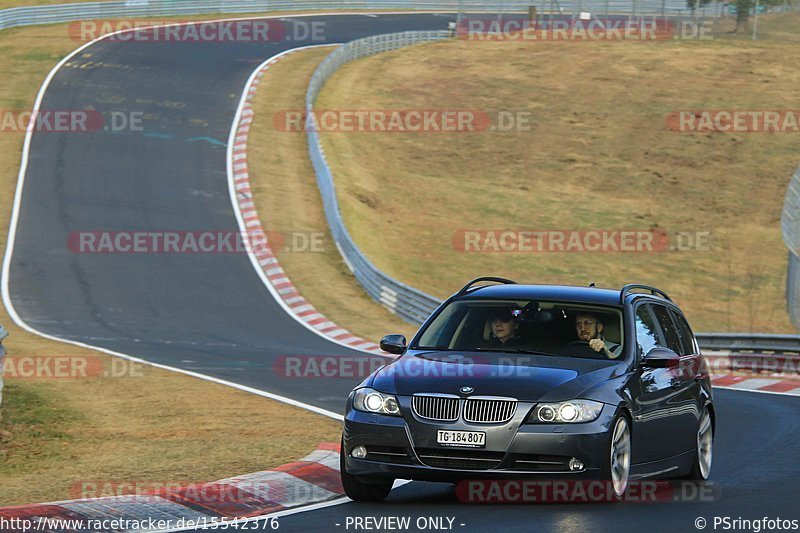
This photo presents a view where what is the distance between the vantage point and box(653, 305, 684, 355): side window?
36.9ft

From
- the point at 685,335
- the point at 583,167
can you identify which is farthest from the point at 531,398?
the point at 583,167

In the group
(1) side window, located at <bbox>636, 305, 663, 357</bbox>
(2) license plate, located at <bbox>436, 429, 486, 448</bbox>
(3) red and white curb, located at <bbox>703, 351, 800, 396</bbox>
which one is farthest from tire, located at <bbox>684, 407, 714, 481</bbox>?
(3) red and white curb, located at <bbox>703, 351, 800, 396</bbox>

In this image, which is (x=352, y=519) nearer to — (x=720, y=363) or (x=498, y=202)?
(x=720, y=363)


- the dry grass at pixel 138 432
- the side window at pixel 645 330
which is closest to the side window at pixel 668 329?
the side window at pixel 645 330

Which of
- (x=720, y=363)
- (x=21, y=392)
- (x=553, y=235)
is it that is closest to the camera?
(x=21, y=392)

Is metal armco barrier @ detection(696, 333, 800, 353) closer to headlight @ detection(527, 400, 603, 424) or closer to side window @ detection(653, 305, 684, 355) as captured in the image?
side window @ detection(653, 305, 684, 355)

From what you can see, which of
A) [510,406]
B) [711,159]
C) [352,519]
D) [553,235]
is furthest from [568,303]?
[711,159]

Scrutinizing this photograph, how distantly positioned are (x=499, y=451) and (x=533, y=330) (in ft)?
5.01

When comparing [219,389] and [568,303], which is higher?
[568,303]

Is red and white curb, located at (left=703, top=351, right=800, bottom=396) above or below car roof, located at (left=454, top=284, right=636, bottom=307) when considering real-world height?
below

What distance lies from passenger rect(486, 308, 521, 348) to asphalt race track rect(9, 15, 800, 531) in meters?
1.18

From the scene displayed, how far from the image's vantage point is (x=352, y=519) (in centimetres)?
895

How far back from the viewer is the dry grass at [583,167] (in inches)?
1454

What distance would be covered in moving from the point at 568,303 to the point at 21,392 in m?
7.55
